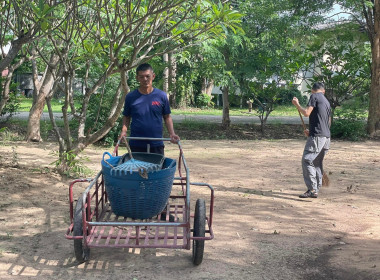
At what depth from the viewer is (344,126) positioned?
15.5 metres

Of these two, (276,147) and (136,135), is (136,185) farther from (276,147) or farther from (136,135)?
(276,147)

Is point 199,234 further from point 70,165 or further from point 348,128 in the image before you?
point 348,128

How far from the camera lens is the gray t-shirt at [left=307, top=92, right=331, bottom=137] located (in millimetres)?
7288

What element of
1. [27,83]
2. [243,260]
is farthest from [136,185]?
[27,83]

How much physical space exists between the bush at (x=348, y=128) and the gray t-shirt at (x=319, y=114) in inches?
336

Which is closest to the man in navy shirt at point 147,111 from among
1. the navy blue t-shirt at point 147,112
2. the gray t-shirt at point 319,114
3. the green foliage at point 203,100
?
the navy blue t-shirt at point 147,112

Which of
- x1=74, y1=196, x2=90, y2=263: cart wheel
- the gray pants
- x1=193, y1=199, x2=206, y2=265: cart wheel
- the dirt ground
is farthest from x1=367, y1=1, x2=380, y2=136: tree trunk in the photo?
x1=74, y1=196, x2=90, y2=263: cart wheel

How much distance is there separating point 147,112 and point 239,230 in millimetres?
1771

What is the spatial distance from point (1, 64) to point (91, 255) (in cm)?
298

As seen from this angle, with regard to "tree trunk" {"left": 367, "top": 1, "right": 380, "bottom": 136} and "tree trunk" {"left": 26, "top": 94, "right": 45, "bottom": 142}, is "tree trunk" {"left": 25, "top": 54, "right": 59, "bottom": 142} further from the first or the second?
"tree trunk" {"left": 367, "top": 1, "right": 380, "bottom": 136}

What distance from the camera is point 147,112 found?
5.41 metres

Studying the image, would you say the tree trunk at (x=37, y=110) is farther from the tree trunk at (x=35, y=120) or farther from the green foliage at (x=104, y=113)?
the green foliage at (x=104, y=113)

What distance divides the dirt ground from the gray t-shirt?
1038 mm

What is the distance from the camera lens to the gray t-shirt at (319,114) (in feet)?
23.9
